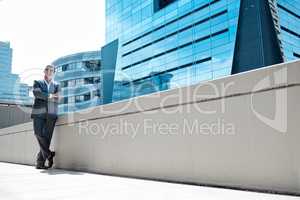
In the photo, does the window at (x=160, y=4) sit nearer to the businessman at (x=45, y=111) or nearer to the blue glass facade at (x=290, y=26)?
the blue glass facade at (x=290, y=26)

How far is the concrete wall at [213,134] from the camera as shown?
2164 mm

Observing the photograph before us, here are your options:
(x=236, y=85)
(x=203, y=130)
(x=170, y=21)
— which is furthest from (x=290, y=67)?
(x=170, y=21)

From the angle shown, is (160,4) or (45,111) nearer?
(45,111)

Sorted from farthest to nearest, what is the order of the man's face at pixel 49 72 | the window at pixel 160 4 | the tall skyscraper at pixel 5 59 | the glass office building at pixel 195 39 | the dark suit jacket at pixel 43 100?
1. the tall skyscraper at pixel 5 59
2. the window at pixel 160 4
3. the glass office building at pixel 195 39
4. the man's face at pixel 49 72
5. the dark suit jacket at pixel 43 100

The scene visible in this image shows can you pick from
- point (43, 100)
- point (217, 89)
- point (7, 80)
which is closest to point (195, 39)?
point (7, 80)

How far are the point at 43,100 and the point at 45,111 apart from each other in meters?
0.20

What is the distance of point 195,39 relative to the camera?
3847 cm

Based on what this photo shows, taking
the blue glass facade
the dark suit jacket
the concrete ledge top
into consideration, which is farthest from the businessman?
the blue glass facade

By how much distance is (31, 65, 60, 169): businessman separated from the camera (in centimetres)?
475

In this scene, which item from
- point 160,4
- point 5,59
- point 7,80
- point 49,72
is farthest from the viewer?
point 5,59

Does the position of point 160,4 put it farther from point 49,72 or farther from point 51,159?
point 51,159

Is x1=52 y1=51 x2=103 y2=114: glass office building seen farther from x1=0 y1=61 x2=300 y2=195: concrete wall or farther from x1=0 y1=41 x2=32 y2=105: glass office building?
x1=0 y1=61 x2=300 y2=195: concrete wall

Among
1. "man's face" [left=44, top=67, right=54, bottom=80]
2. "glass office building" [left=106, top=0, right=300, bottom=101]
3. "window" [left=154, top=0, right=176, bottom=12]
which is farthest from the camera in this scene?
"window" [left=154, top=0, right=176, bottom=12]

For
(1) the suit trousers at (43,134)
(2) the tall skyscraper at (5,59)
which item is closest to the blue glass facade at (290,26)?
(1) the suit trousers at (43,134)
